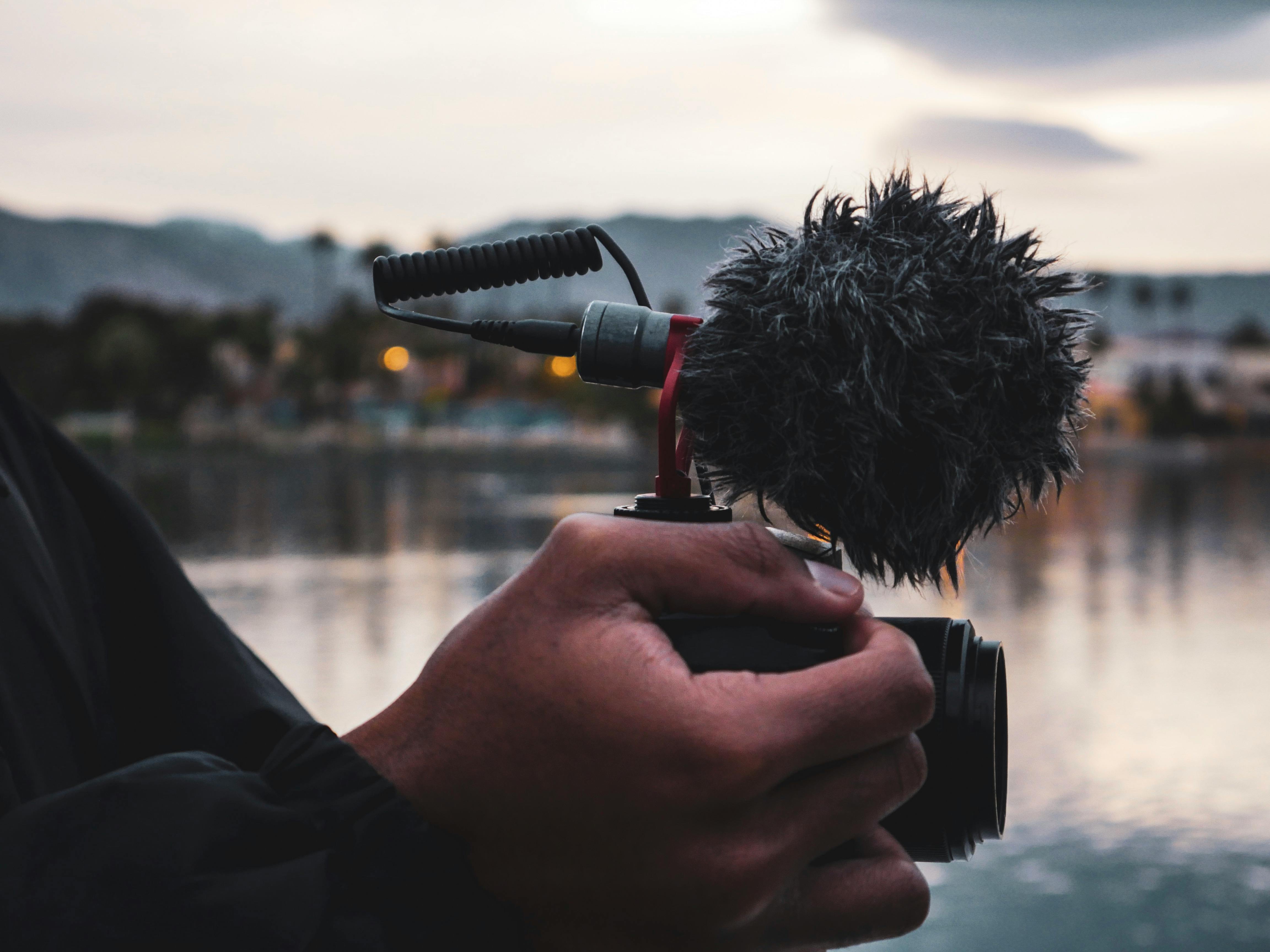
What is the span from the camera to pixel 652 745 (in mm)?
729

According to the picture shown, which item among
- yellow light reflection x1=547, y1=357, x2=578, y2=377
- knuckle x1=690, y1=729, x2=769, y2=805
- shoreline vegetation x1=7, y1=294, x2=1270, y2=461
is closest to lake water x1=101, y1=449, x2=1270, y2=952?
knuckle x1=690, y1=729, x2=769, y2=805

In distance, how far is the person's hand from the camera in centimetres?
74

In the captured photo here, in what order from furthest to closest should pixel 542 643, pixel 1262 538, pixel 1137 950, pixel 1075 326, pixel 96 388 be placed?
pixel 96 388, pixel 1262 538, pixel 1137 950, pixel 1075 326, pixel 542 643

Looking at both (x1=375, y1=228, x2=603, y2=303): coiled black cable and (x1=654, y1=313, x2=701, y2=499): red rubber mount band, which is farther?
(x1=375, y1=228, x2=603, y2=303): coiled black cable

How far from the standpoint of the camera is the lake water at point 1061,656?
5.15 m

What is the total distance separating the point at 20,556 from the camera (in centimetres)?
108

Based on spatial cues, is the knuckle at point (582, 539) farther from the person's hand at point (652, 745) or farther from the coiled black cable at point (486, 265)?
the coiled black cable at point (486, 265)

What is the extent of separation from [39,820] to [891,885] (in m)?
0.56

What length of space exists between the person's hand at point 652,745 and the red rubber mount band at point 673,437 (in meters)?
0.07

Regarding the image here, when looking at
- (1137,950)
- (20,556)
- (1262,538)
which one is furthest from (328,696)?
(1262,538)

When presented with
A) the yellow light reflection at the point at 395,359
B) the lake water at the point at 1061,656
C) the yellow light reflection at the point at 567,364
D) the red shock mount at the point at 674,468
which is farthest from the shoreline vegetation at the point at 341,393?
the red shock mount at the point at 674,468

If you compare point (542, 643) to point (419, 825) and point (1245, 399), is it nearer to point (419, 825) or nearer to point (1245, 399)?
point (419, 825)

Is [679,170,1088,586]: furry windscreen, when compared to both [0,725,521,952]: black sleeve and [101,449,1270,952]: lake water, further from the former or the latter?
[0,725,521,952]: black sleeve

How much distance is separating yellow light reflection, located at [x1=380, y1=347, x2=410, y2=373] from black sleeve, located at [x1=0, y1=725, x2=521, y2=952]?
38.4 metres
